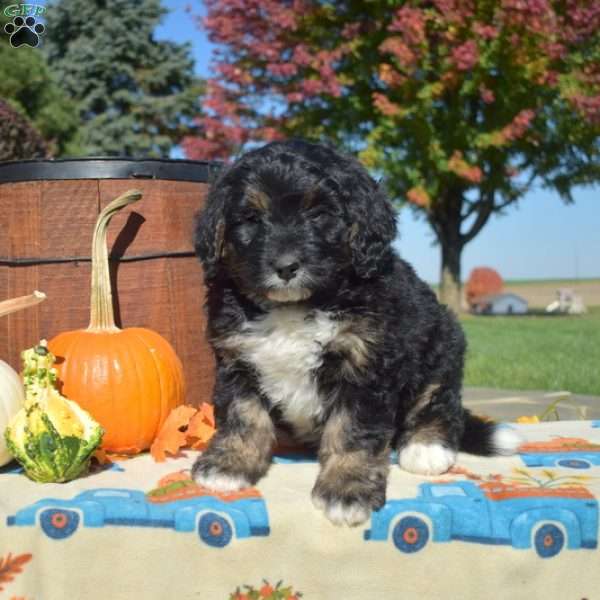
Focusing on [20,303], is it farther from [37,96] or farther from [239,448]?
[37,96]

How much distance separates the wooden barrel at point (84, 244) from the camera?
377cm

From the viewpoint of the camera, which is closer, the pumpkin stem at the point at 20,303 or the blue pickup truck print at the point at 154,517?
the blue pickup truck print at the point at 154,517

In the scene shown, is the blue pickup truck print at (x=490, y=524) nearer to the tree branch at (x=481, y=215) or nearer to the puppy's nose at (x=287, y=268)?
the puppy's nose at (x=287, y=268)

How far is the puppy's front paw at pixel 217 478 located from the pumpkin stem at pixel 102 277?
974 mm

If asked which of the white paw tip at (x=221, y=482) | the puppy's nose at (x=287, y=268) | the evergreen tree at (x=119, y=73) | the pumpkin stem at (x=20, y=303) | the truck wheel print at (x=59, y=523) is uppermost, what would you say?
the evergreen tree at (x=119, y=73)

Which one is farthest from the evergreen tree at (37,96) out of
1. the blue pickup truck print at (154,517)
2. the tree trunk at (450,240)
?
the blue pickup truck print at (154,517)

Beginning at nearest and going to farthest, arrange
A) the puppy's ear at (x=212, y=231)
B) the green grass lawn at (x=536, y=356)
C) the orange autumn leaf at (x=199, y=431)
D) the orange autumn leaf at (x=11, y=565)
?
the orange autumn leaf at (x=11, y=565), the puppy's ear at (x=212, y=231), the orange autumn leaf at (x=199, y=431), the green grass lawn at (x=536, y=356)

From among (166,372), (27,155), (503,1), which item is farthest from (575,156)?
(166,372)

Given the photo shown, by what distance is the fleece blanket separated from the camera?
255 centimetres

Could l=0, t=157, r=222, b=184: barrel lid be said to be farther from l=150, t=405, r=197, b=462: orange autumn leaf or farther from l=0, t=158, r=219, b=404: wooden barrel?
l=150, t=405, r=197, b=462: orange autumn leaf

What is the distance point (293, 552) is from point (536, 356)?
9016 millimetres

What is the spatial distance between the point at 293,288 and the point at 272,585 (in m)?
1.06

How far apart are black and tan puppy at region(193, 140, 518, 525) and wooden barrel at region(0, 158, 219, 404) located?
0.87 metres

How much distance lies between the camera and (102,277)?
3.48 metres
